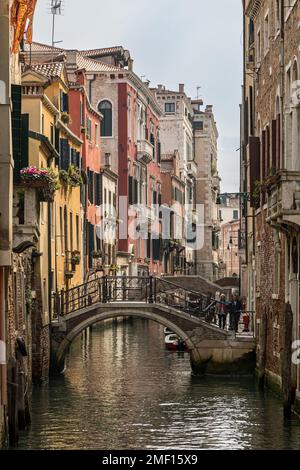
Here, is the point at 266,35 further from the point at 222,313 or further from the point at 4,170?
the point at 4,170

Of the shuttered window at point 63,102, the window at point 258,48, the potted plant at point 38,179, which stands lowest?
the potted plant at point 38,179

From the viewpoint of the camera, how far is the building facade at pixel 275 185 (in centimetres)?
2264

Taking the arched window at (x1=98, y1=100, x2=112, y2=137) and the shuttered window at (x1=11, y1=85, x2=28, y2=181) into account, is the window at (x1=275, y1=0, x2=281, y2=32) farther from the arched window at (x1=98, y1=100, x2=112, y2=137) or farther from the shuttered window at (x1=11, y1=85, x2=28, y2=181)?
the arched window at (x1=98, y1=100, x2=112, y2=137)

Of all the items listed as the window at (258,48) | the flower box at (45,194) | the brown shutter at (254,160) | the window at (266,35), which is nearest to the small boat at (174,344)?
the brown shutter at (254,160)

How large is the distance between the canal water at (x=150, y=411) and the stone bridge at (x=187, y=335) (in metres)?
0.62

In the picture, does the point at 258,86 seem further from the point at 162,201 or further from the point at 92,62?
the point at 162,201

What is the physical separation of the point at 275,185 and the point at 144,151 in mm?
40240

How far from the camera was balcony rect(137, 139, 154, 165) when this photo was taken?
61.5m

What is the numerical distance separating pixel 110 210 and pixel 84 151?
29.2 ft

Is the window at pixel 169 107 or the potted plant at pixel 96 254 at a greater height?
the window at pixel 169 107

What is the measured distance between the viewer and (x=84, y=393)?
96.1 feet

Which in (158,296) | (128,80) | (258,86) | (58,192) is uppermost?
(128,80)

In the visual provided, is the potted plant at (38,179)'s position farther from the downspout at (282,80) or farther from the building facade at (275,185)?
the downspout at (282,80)
